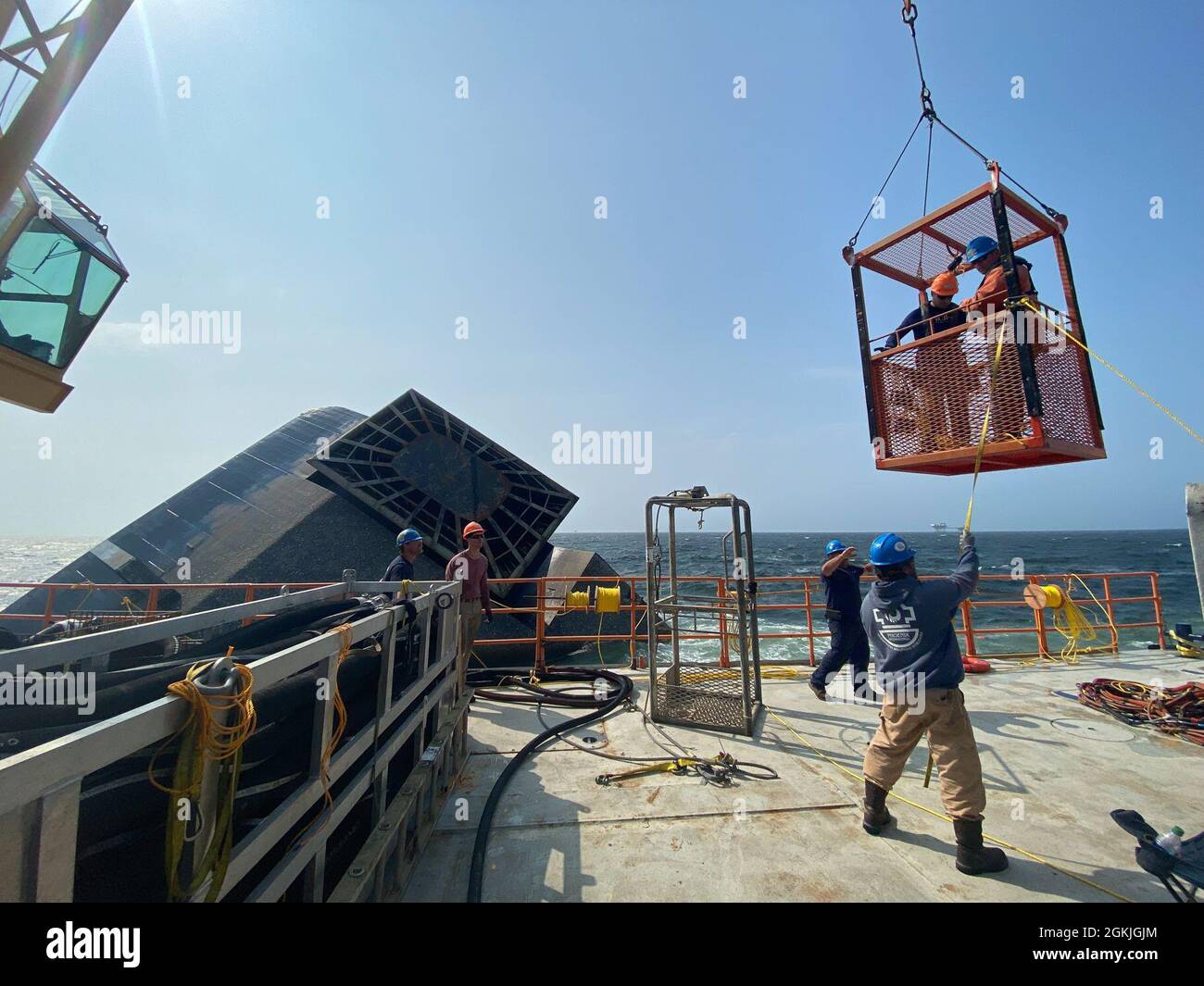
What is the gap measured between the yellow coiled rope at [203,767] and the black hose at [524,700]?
173cm

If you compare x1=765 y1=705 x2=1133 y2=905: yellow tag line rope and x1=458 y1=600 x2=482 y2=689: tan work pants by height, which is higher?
x1=458 y1=600 x2=482 y2=689: tan work pants

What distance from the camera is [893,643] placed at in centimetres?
355

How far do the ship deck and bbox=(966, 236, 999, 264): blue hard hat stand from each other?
13.4ft

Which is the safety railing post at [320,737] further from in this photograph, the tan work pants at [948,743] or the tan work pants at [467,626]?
the tan work pants at [948,743]

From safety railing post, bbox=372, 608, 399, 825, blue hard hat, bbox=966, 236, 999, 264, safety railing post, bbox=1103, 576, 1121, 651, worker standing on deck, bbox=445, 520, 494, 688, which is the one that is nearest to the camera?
safety railing post, bbox=372, 608, 399, 825

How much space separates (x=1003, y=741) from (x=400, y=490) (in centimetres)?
1077

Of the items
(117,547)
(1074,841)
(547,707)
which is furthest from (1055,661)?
(117,547)

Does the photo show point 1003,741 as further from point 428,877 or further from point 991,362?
point 428,877

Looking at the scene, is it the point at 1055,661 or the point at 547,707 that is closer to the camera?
the point at 547,707

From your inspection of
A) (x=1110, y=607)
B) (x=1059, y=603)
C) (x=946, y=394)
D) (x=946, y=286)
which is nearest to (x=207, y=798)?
(x=946, y=394)

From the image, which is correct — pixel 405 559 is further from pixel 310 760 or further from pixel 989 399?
pixel 989 399

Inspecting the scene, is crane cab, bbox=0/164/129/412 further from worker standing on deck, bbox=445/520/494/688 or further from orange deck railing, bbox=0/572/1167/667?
worker standing on deck, bbox=445/520/494/688

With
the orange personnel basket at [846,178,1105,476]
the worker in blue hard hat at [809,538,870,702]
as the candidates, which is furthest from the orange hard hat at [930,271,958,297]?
the worker in blue hard hat at [809,538,870,702]

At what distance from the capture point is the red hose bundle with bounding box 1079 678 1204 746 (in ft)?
17.4
